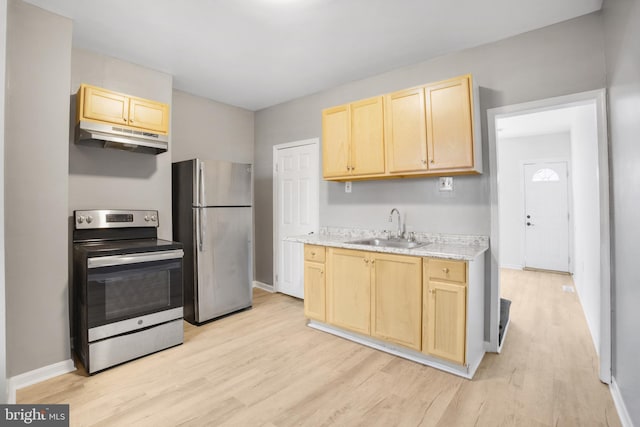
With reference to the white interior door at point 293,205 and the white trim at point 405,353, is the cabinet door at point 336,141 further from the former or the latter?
the white trim at point 405,353

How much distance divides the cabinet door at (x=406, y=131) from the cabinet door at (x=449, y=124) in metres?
0.07

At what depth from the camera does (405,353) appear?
8.54 feet

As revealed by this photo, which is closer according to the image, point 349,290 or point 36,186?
point 36,186

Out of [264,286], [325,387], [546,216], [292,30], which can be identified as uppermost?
[292,30]

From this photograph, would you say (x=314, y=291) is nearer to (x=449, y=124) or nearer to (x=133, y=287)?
(x=133, y=287)

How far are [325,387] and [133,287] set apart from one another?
66.5 inches

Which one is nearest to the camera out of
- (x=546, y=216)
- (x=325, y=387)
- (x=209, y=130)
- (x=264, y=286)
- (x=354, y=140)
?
(x=325, y=387)

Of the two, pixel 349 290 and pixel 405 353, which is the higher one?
pixel 349 290

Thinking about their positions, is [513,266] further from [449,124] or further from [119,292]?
[119,292]

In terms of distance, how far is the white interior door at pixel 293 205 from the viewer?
159 inches

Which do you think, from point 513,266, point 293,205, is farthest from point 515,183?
point 293,205

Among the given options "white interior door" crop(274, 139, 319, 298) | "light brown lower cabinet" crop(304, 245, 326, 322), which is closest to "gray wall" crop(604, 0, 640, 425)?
"light brown lower cabinet" crop(304, 245, 326, 322)

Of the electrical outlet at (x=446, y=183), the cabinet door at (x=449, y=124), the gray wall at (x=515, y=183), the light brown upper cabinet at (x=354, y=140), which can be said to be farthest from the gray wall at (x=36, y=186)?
the gray wall at (x=515, y=183)

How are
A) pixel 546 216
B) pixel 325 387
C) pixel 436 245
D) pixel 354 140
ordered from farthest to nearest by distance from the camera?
pixel 546 216 → pixel 354 140 → pixel 436 245 → pixel 325 387
